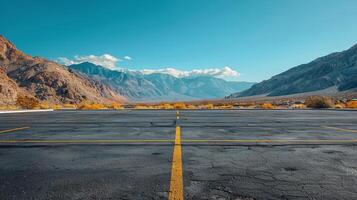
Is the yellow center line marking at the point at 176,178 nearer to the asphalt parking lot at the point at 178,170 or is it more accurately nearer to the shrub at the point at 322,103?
the asphalt parking lot at the point at 178,170

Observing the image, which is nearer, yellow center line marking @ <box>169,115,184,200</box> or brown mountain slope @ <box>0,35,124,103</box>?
yellow center line marking @ <box>169,115,184,200</box>

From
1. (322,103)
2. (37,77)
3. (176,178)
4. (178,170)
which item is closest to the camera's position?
(176,178)

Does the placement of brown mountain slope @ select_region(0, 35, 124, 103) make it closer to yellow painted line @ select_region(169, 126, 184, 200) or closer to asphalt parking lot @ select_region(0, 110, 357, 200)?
asphalt parking lot @ select_region(0, 110, 357, 200)

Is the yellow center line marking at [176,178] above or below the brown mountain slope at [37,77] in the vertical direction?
below

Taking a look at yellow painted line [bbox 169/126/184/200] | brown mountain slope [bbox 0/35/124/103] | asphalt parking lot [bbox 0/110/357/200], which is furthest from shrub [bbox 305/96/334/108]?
brown mountain slope [bbox 0/35/124/103]

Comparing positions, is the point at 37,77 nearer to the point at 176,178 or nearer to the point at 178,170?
the point at 178,170

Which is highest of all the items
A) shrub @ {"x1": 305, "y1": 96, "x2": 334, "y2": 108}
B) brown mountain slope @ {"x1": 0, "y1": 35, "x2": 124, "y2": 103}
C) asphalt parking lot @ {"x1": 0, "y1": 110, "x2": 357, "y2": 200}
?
brown mountain slope @ {"x1": 0, "y1": 35, "x2": 124, "y2": 103}

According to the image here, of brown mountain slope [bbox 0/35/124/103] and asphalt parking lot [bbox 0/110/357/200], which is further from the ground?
brown mountain slope [bbox 0/35/124/103]

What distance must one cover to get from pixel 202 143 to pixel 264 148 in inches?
57.9

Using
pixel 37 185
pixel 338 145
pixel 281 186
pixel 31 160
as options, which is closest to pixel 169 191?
pixel 281 186

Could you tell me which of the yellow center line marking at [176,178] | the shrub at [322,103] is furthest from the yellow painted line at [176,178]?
the shrub at [322,103]

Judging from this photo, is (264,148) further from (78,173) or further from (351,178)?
(78,173)

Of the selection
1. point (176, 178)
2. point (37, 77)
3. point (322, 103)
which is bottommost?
point (176, 178)

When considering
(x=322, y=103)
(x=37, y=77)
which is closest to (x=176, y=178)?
(x=322, y=103)
